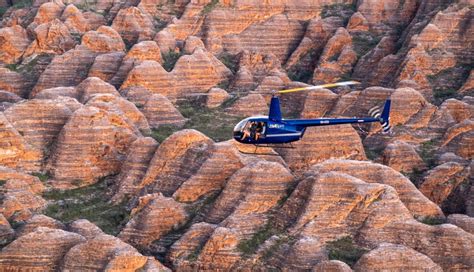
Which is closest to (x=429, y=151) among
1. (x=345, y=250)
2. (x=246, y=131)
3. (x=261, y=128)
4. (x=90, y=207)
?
(x=345, y=250)

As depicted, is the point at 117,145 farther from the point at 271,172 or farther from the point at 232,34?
the point at 232,34

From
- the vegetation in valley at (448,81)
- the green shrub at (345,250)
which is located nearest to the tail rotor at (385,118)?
the green shrub at (345,250)

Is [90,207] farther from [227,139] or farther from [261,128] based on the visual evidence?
[261,128]

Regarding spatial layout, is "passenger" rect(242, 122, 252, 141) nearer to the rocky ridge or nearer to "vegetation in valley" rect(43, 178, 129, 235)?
the rocky ridge

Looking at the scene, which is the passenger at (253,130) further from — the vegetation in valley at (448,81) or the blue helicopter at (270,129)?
the vegetation in valley at (448,81)

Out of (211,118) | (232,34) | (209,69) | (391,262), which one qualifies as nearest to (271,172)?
(391,262)
